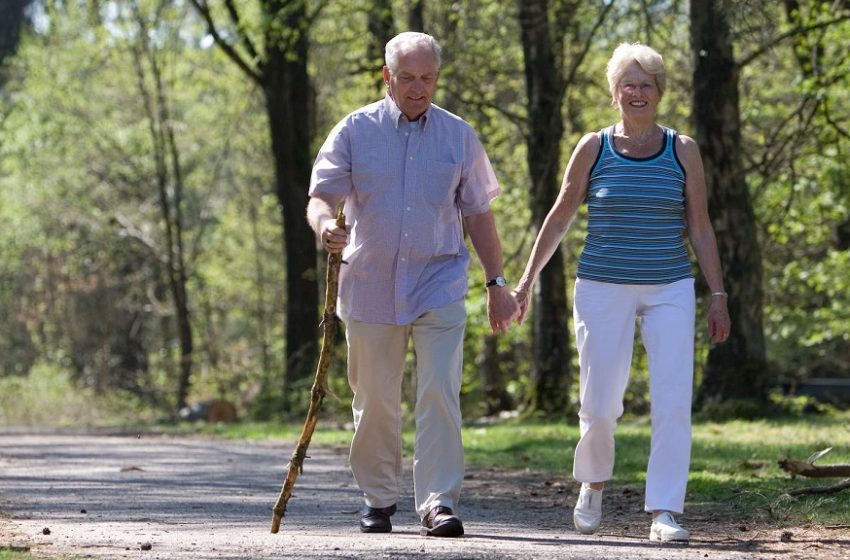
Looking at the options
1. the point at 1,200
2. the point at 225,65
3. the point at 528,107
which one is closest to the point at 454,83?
the point at 528,107

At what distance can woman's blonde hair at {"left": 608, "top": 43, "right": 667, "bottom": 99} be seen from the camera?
719cm

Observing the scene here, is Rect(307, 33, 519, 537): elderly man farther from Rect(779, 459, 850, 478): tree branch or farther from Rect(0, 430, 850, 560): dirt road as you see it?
Rect(779, 459, 850, 478): tree branch

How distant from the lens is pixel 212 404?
27.1 m

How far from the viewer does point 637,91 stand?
724 centimetres

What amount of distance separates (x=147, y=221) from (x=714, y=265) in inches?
1316

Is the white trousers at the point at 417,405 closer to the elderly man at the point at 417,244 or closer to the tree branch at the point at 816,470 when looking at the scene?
the elderly man at the point at 417,244

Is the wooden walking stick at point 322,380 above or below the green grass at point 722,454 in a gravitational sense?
above

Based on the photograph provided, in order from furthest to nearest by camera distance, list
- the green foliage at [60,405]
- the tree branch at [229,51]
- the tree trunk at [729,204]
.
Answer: the green foliage at [60,405], the tree branch at [229,51], the tree trunk at [729,204]

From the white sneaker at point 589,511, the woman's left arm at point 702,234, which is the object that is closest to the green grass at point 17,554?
the white sneaker at point 589,511

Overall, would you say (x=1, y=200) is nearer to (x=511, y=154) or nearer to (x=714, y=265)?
(x=511, y=154)

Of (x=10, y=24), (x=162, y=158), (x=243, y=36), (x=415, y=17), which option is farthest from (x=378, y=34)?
(x=162, y=158)

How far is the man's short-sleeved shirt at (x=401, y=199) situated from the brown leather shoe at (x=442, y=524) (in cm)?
88

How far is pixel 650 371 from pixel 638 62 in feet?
4.53

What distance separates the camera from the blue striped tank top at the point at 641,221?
730 centimetres
